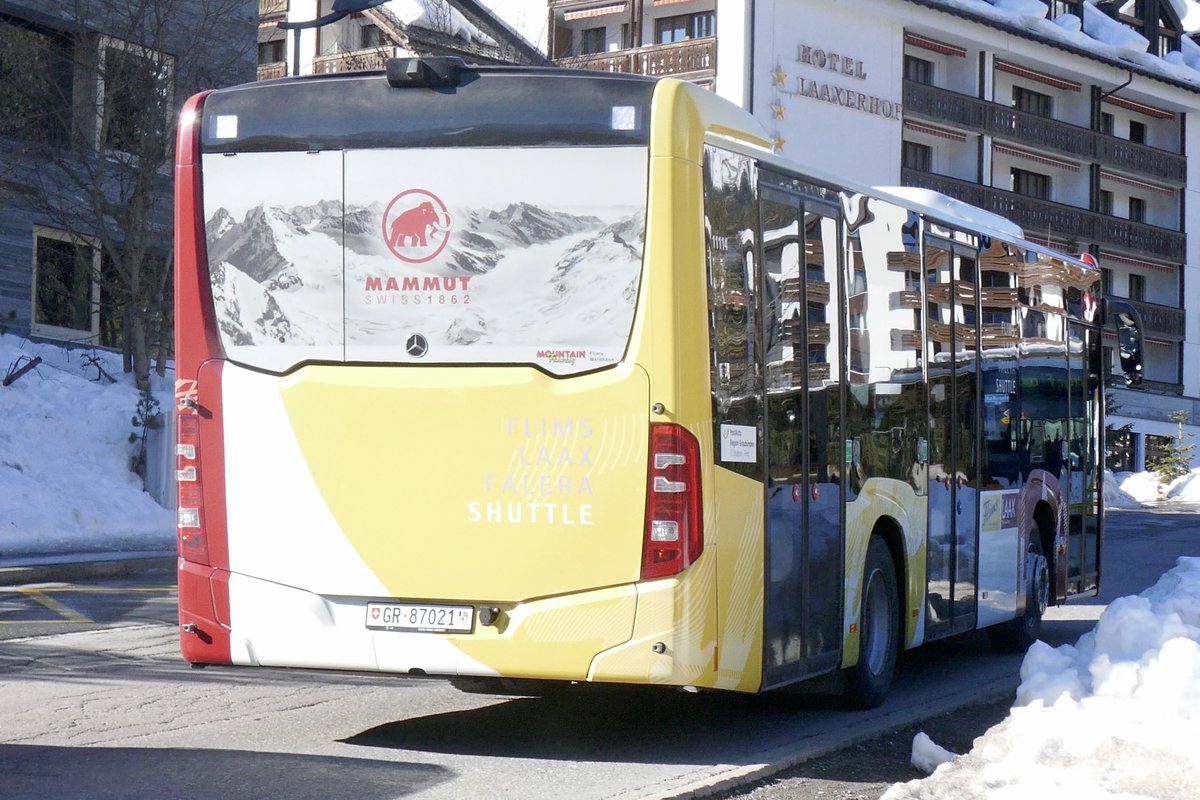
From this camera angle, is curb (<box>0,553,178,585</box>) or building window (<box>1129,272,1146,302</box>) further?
building window (<box>1129,272,1146,302</box>)

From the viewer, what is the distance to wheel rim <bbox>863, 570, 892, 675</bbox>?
969cm

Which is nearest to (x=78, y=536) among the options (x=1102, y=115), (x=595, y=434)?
(x=595, y=434)

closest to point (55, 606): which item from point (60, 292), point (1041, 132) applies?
point (60, 292)

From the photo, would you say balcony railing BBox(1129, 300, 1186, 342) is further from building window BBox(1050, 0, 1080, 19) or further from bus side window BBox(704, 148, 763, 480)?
bus side window BBox(704, 148, 763, 480)

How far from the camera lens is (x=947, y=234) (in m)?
11.2

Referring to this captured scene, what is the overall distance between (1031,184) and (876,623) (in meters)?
54.4

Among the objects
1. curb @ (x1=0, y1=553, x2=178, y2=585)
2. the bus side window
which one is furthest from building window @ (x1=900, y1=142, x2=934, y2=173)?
the bus side window

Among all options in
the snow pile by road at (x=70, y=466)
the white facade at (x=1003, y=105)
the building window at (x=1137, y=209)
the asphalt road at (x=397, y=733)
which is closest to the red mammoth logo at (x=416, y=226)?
the asphalt road at (x=397, y=733)

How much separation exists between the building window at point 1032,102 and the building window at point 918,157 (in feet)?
14.5

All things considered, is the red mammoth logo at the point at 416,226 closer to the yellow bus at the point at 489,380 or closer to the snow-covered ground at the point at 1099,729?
the yellow bus at the point at 489,380

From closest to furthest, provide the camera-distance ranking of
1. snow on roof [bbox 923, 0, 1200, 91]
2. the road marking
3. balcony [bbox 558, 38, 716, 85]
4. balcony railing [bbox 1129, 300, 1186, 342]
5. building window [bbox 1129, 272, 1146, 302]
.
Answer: the road marking → balcony [bbox 558, 38, 716, 85] → snow on roof [bbox 923, 0, 1200, 91] → balcony railing [bbox 1129, 300, 1186, 342] → building window [bbox 1129, 272, 1146, 302]

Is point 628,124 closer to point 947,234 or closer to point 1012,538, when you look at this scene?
point 947,234

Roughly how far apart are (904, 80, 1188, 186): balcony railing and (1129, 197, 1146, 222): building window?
1.23 meters

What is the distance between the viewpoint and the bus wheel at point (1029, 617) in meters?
13.0
